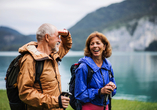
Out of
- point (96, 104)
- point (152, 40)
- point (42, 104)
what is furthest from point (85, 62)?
point (152, 40)

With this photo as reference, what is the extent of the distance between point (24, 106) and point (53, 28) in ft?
4.14

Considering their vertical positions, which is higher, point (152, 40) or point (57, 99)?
point (152, 40)

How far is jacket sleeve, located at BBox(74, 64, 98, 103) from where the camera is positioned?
10.3ft

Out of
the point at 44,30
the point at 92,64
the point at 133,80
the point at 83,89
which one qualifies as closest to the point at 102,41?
the point at 92,64

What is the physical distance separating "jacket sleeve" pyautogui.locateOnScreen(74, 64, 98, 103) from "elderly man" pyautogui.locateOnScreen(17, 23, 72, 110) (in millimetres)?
676

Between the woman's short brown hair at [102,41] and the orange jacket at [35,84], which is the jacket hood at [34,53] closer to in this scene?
the orange jacket at [35,84]

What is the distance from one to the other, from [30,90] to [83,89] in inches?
48.3

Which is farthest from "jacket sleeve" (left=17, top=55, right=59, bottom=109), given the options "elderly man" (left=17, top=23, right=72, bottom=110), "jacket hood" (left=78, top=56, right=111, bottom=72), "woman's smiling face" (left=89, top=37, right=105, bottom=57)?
"woman's smiling face" (left=89, top=37, right=105, bottom=57)

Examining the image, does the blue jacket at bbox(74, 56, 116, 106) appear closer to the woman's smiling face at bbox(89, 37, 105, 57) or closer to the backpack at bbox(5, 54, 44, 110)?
Result: the woman's smiling face at bbox(89, 37, 105, 57)

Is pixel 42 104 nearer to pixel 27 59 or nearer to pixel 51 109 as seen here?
pixel 51 109

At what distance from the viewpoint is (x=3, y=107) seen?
7242 millimetres

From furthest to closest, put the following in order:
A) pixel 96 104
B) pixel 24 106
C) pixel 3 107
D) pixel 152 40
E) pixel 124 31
Result: pixel 124 31
pixel 152 40
pixel 3 107
pixel 96 104
pixel 24 106

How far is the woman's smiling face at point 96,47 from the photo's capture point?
3.47m

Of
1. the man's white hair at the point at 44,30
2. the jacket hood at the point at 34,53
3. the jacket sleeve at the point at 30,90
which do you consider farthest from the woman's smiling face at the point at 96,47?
the jacket sleeve at the point at 30,90
